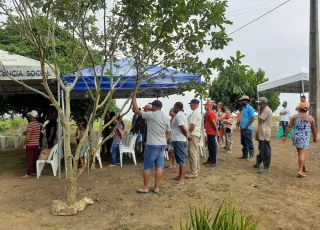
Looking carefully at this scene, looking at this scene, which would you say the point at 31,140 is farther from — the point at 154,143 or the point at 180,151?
the point at 180,151

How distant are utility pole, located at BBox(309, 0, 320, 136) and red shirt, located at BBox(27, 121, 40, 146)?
950cm

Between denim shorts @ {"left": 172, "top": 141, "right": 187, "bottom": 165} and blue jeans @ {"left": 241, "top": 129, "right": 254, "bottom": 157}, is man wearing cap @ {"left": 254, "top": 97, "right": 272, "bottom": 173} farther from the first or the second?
denim shorts @ {"left": 172, "top": 141, "right": 187, "bottom": 165}

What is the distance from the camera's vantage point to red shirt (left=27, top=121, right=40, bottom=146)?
25.3ft

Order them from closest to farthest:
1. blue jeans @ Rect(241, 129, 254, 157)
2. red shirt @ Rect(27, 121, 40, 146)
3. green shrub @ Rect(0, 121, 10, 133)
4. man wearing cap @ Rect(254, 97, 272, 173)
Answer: man wearing cap @ Rect(254, 97, 272, 173) → red shirt @ Rect(27, 121, 40, 146) → blue jeans @ Rect(241, 129, 254, 157) → green shrub @ Rect(0, 121, 10, 133)

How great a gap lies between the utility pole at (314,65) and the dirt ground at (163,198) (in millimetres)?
4923

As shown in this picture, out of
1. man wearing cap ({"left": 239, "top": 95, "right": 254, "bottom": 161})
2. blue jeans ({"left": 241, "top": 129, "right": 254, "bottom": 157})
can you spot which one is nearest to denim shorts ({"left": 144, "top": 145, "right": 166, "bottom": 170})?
man wearing cap ({"left": 239, "top": 95, "right": 254, "bottom": 161})

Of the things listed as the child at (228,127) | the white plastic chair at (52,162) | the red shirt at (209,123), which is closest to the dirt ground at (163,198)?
the white plastic chair at (52,162)

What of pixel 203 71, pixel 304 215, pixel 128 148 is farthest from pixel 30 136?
pixel 304 215

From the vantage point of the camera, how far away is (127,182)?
679cm

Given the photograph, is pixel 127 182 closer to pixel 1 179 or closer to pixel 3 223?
pixel 3 223

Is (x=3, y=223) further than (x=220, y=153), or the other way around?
(x=220, y=153)

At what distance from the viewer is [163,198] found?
5.77 metres

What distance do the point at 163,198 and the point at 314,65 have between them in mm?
9383

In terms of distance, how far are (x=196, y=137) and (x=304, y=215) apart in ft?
8.70
